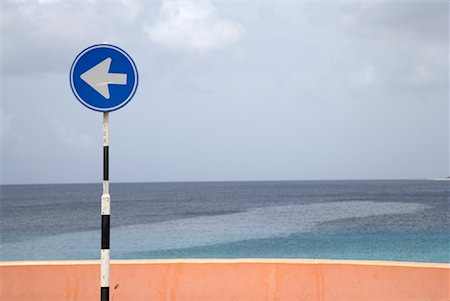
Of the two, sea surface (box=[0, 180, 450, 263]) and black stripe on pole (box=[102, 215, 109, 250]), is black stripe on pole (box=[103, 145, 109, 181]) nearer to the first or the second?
black stripe on pole (box=[102, 215, 109, 250])

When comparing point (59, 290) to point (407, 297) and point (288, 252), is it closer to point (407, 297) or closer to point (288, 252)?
point (407, 297)

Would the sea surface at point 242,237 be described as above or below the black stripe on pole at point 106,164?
below

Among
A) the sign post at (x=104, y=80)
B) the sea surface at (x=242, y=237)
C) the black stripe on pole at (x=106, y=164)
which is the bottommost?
the sea surface at (x=242, y=237)

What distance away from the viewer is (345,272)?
616 cm

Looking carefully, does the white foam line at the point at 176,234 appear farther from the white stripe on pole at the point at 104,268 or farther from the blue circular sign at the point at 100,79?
the blue circular sign at the point at 100,79

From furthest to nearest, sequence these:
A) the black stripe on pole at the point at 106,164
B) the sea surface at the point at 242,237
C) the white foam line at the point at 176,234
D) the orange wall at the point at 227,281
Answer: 1. the white foam line at the point at 176,234
2. the sea surface at the point at 242,237
3. the orange wall at the point at 227,281
4. the black stripe on pole at the point at 106,164

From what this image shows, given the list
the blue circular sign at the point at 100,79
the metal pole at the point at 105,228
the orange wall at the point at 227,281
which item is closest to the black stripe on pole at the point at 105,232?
the metal pole at the point at 105,228

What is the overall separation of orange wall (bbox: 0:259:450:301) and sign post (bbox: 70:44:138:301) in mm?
1315

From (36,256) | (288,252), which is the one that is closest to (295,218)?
(288,252)

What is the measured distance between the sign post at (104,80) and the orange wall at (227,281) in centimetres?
132

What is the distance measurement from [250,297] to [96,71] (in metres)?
3.06

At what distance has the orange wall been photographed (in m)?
6.11

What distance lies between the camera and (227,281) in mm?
6203

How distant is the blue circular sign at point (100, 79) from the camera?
4883 mm
